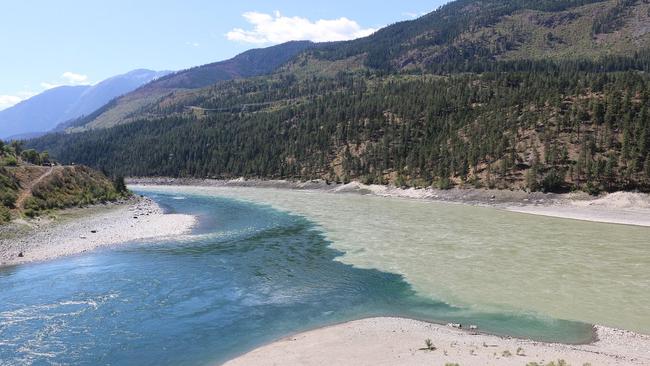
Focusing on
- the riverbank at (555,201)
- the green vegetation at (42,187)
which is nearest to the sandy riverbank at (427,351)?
the green vegetation at (42,187)

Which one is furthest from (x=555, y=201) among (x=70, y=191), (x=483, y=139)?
(x=70, y=191)

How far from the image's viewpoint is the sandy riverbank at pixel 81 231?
44906 millimetres

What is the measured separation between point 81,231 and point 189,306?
111ft

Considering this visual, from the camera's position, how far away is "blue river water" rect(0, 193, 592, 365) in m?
23.1

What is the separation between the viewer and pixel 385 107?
593 feet

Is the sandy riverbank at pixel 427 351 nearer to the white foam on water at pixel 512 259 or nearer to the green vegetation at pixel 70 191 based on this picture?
the white foam on water at pixel 512 259

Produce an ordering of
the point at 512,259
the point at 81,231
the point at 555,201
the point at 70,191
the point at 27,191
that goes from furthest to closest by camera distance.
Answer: the point at 555,201, the point at 70,191, the point at 27,191, the point at 81,231, the point at 512,259

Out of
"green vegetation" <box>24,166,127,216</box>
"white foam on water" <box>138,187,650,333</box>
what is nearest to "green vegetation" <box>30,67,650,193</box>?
"white foam on water" <box>138,187,650,333</box>

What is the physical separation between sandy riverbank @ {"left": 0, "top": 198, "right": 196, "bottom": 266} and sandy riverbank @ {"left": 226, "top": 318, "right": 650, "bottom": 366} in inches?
1272

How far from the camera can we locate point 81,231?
5578cm

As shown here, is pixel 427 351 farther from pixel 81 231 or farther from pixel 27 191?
pixel 27 191

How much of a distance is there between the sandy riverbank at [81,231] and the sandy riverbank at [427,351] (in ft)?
106

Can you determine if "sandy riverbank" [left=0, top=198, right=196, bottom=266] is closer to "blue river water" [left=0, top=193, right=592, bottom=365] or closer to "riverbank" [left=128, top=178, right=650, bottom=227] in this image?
"blue river water" [left=0, top=193, right=592, bottom=365]

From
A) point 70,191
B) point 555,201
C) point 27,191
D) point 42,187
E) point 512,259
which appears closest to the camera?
point 512,259
